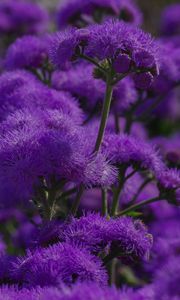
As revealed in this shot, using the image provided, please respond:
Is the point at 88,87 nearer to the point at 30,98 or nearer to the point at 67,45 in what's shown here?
the point at 30,98

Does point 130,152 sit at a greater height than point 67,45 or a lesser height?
lesser

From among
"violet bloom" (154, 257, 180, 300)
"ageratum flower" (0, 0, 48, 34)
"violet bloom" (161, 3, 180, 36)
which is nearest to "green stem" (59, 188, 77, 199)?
Answer: "violet bloom" (154, 257, 180, 300)

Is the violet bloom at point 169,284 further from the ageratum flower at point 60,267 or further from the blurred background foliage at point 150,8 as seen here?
the blurred background foliage at point 150,8

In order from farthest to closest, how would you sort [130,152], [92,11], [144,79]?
[92,11], [130,152], [144,79]

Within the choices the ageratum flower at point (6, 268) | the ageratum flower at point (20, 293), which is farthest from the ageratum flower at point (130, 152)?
Answer: the ageratum flower at point (20, 293)

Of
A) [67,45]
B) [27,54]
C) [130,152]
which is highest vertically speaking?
[27,54]

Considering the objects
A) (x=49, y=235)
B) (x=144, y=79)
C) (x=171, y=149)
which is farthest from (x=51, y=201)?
(x=171, y=149)

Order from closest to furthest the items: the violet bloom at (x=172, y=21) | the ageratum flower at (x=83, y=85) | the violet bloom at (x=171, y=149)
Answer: the ageratum flower at (x=83, y=85) → the violet bloom at (x=171, y=149) → the violet bloom at (x=172, y=21)
